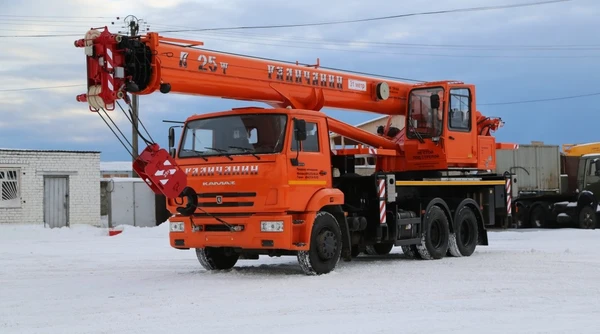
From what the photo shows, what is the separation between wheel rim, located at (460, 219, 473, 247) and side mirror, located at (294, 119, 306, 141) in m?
6.22

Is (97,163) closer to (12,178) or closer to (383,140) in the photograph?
(12,178)

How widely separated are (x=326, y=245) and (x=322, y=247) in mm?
106

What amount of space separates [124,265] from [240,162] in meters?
4.73

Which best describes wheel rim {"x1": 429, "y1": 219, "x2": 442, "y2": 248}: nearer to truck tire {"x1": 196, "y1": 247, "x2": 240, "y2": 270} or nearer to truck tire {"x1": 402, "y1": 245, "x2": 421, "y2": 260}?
truck tire {"x1": 402, "y1": 245, "x2": 421, "y2": 260}

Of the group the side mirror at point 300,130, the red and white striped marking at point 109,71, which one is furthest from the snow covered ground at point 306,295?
the red and white striped marking at point 109,71

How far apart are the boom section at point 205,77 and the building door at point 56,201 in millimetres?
18115

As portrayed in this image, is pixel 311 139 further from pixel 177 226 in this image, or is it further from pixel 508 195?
pixel 508 195

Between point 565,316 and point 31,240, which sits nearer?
point 565,316

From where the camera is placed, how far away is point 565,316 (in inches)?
344

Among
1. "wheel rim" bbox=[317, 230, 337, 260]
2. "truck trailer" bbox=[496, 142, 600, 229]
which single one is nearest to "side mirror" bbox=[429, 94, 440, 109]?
"wheel rim" bbox=[317, 230, 337, 260]

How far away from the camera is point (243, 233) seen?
12.5 metres

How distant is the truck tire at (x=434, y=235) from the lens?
1595cm

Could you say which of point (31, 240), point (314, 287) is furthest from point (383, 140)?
point (31, 240)

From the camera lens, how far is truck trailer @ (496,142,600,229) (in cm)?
2878
